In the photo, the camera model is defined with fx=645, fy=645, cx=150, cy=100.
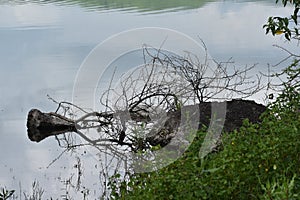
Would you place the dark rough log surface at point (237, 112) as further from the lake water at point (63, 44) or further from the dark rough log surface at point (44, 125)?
the dark rough log surface at point (44, 125)

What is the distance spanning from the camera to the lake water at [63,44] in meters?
5.07

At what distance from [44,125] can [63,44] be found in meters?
3.65

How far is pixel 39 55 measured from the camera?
8.68 m

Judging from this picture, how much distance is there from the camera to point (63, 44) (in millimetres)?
9180

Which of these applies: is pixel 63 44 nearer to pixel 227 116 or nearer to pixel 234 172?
pixel 227 116

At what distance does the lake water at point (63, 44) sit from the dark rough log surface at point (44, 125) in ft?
0.28

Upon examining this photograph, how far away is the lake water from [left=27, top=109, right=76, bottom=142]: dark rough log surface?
85 millimetres

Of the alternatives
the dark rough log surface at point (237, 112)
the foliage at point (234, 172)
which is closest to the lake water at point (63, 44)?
the dark rough log surface at point (237, 112)

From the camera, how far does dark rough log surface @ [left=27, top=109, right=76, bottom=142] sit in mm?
5582

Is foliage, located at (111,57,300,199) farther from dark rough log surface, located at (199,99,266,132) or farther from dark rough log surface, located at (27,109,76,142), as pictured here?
dark rough log surface, located at (27,109,76,142)

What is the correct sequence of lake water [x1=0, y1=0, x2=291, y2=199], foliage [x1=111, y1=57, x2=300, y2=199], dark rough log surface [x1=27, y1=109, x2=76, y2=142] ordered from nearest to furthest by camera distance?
foliage [x1=111, y1=57, x2=300, y2=199]
lake water [x1=0, y1=0, x2=291, y2=199]
dark rough log surface [x1=27, y1=109, x2=76, y2=142]

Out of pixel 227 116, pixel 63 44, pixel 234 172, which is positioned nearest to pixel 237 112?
pixel 227 116

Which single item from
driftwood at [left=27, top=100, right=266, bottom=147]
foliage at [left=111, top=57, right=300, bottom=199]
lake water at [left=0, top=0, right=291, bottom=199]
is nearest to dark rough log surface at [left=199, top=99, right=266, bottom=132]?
driftwood at [left=27, top=100, right=266, bottom=147]

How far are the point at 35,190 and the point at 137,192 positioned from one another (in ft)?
7.31
